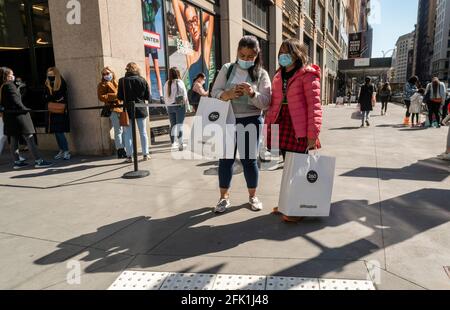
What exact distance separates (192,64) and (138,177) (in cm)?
651

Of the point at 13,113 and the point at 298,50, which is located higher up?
the point at 298,50

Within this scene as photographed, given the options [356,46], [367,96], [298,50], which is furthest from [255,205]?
[356,46]

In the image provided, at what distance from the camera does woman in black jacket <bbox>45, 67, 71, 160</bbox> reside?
6777 millimetres

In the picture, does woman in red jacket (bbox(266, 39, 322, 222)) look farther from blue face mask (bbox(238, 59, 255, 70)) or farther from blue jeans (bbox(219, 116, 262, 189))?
blue face mask (bbox(238, 59, 255, 70))

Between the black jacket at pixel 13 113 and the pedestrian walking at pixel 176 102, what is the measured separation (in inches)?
113

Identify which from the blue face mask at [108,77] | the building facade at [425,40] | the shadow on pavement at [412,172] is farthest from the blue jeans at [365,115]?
the building facade at [425,40]

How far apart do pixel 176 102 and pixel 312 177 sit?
5.13 meters

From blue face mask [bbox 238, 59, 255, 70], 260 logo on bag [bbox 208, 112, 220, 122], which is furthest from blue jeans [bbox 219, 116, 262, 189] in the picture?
blue face mask [bbox 238, 59, 255, 70]

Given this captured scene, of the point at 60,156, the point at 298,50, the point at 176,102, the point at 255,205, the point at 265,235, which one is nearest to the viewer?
the point at 265,235

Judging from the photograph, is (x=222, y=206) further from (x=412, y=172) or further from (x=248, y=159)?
(x=412, y=172)

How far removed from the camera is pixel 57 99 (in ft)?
22.5

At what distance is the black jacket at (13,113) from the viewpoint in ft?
20.3
